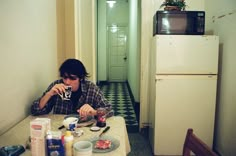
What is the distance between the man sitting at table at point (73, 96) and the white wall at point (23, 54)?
151 mm

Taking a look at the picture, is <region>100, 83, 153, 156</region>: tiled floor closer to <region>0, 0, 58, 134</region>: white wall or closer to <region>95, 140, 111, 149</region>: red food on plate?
<region>0, 0, 58, 134</region>: white wall

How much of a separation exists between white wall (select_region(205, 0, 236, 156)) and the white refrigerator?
100mm

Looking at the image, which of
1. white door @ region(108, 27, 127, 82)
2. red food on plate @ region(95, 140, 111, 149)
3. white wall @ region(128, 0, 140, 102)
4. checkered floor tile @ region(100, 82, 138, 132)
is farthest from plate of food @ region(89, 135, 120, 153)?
white door @ region(108, 27, 127, 82)

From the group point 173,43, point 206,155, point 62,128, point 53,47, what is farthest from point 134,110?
point 206,155

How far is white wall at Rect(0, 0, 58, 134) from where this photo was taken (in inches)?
55.9

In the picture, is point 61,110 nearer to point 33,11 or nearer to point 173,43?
point 33,11

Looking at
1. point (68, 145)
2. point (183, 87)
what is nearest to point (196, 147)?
point (68, 145)

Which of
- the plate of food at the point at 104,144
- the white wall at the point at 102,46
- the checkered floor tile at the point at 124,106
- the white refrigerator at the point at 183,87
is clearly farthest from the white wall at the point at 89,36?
the white wall at the point at 102,46

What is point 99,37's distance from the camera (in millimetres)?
7613

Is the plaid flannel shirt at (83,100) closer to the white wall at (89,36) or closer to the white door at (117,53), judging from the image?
the white wall at (89,36)

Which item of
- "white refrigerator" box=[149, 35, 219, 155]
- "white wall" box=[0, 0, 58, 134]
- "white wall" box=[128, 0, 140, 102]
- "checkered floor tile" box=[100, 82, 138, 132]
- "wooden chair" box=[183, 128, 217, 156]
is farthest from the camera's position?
"white wall" box=[128, 0, 140, 102]

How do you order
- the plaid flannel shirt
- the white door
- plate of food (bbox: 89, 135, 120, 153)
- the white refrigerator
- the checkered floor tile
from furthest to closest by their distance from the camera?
the white door, the checkered floor tile, the white refrigerator, the plaid flannel shirt, plate of food (bbox: 89, 135, 120, 153)

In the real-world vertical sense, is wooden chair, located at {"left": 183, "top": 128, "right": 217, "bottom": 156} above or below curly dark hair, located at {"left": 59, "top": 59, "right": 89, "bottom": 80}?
below

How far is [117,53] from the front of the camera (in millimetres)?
8148
